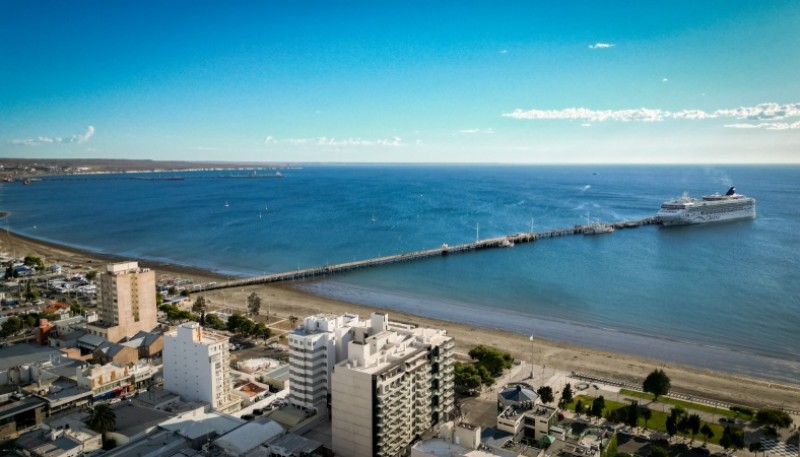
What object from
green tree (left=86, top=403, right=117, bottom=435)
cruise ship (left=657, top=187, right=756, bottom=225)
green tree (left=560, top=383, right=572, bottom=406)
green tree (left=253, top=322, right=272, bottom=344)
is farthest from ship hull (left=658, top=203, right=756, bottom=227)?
green tree (left=86, top=403, right=117, bottom=435)

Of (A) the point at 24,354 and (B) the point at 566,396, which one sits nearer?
(B) the point at 566,396

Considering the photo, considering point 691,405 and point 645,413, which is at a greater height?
point 645,413

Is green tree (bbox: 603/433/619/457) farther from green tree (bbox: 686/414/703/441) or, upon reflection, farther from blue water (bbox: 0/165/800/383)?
blue water (bbox: 0/165/800/383)

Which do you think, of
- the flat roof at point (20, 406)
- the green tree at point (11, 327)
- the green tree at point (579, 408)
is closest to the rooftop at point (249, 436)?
the flat roof at point (20, 406)

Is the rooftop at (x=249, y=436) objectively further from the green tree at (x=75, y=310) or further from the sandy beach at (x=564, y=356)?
the green tree at (x=75, y=310)

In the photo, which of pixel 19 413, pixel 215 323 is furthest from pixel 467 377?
pixel 19 413

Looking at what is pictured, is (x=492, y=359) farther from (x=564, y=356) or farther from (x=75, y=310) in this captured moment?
(x=75, y=310)
